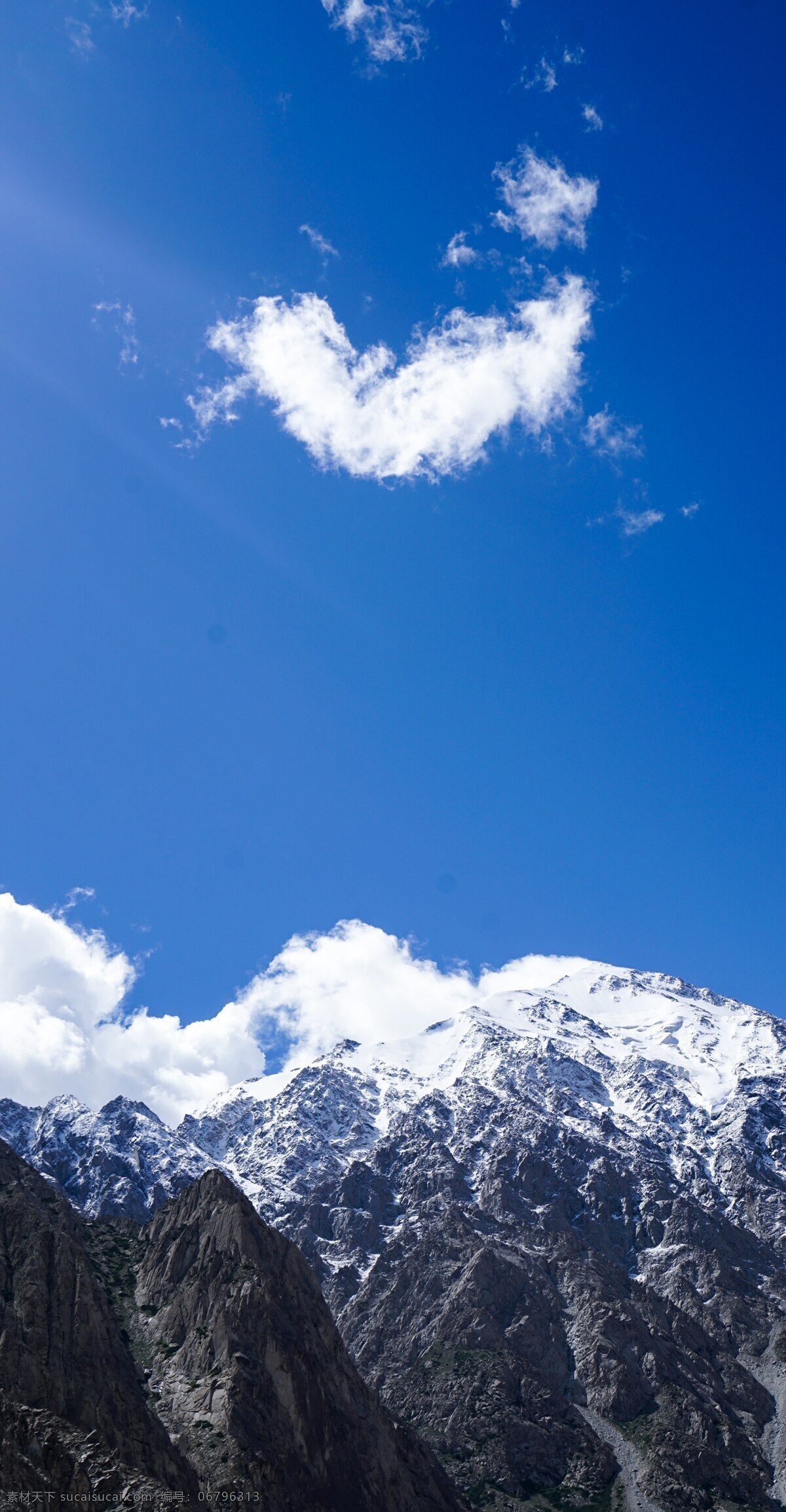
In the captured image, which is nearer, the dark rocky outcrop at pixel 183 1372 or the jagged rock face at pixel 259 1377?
the dark rocky outcrop at pixel 183 1372

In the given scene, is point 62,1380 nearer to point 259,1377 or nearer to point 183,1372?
point 183,1372

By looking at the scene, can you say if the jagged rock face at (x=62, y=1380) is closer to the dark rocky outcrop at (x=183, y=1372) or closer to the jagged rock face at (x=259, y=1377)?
the dark rocky outcrop at (x=183, y=1372)

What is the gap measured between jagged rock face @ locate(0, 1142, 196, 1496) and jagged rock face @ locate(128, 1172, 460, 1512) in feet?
22.6

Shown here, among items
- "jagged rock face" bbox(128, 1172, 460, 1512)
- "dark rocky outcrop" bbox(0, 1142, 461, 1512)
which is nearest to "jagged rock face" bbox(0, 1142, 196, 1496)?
"dark rocky outcrop" bbox(0, 1142, 461, 1512)

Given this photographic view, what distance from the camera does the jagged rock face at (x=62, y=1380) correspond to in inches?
2633

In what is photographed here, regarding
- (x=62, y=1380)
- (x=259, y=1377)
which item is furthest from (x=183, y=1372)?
(x=62, y=1380)

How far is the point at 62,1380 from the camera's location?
95.4 m

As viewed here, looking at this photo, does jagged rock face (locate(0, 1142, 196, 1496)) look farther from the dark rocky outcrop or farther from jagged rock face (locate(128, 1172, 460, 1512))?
jagged rock face (locate(128, 1172, 460, 1512))

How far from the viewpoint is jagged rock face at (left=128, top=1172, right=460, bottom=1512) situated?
108 m

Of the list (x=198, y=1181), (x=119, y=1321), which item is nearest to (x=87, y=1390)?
(x=119, y=1321)

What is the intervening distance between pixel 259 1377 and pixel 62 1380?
3047cm

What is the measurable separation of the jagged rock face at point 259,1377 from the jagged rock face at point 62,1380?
6878 millimetres

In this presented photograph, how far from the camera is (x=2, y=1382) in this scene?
284 feet

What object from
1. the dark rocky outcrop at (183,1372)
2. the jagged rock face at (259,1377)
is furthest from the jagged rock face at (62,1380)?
the jagged rock face at (259,1377)
